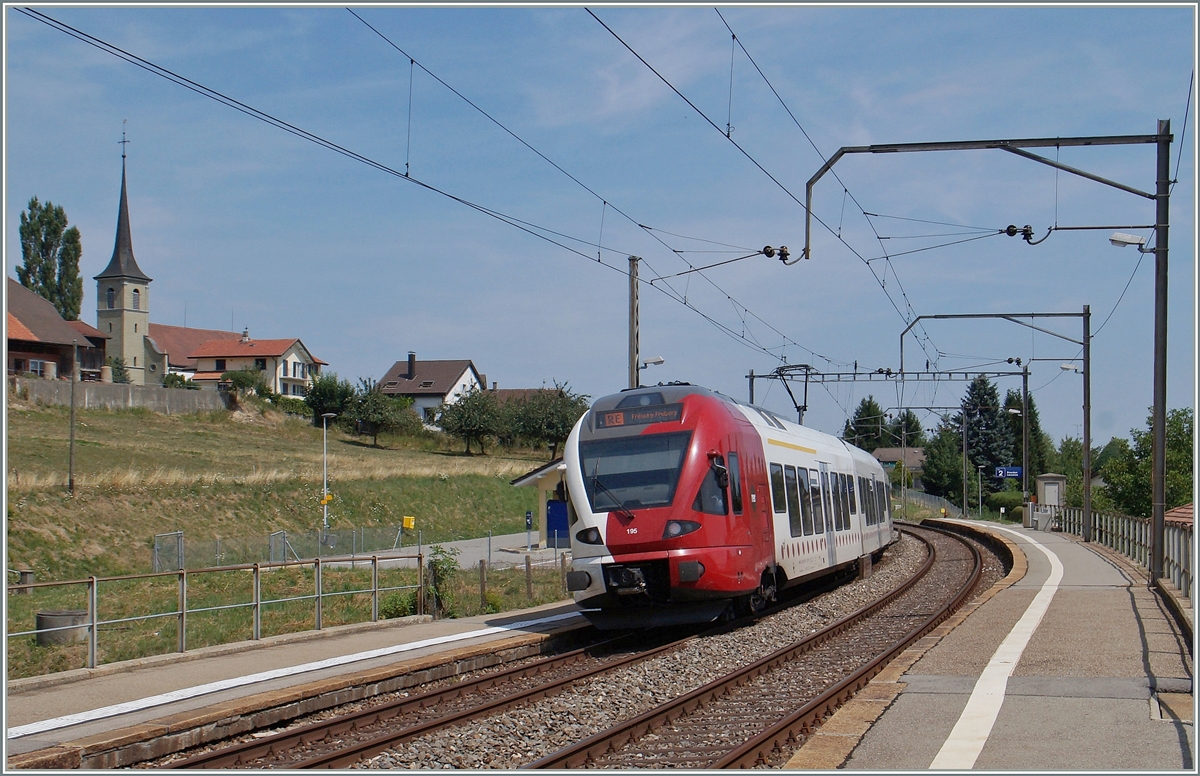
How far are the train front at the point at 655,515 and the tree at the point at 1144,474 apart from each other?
50.1 meters

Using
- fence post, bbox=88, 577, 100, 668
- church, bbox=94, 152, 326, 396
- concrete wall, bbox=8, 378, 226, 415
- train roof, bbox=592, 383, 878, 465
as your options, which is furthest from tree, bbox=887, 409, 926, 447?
fence post, bbox=88, 577, 100, 668

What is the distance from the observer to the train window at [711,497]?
1437 centimetres

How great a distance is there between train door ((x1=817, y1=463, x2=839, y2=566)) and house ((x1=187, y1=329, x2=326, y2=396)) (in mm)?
80782

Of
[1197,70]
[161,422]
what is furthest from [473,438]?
[1197,70]

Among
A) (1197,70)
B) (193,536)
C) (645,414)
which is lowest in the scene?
(193,536)

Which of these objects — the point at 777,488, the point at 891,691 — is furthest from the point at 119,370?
the point at 891,691

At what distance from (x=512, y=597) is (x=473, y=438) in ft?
189

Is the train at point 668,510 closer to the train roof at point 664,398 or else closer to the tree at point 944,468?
the train roof at point 664,398

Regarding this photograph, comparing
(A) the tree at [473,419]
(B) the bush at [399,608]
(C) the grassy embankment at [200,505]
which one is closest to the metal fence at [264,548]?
(C) the grassy embankment at [200,505]

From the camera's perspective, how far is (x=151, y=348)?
103500 mm

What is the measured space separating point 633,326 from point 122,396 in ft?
168

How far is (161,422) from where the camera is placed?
2532 inches

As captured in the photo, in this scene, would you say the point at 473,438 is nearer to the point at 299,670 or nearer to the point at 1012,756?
the point at 299,670

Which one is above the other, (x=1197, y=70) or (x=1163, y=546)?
(x=1197, y=70)
